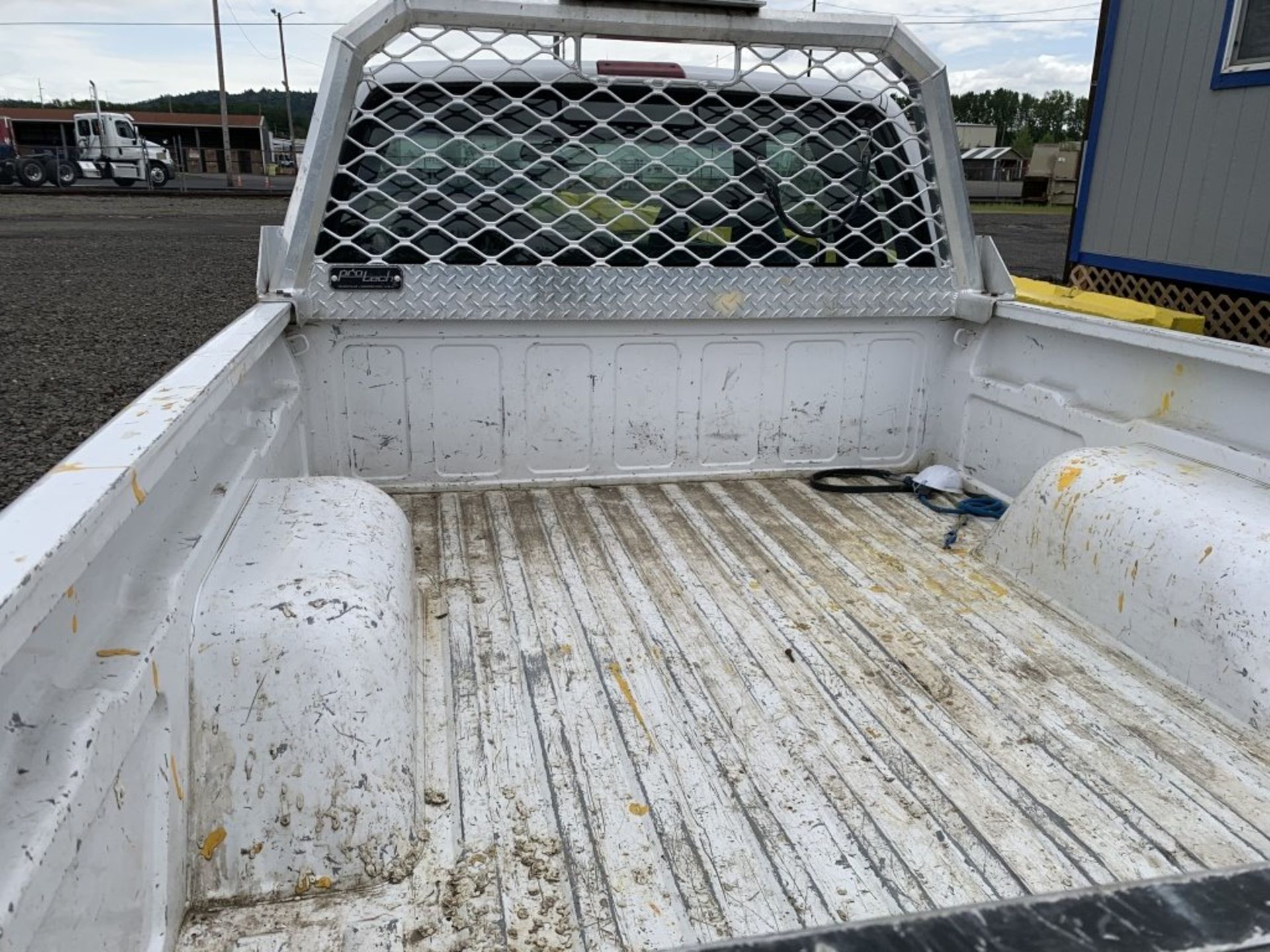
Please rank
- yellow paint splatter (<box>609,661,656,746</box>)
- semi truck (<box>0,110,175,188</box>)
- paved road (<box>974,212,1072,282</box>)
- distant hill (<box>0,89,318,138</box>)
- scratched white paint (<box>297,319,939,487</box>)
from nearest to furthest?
yellow paint splatter (<box>609,661,656,746</box>) → scratched white paint (<box>297,319,939,487</box>) → paved road (<box>974,212,1072,282</box>) → semi truck (<box>0,110,175,188</box>) → distant hill (<box>0,89,318,138</box>)

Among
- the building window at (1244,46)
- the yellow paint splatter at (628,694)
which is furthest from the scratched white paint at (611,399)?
the building window at (1244,46)

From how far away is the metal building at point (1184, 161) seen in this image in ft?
20.6

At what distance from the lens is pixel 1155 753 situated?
2.01m

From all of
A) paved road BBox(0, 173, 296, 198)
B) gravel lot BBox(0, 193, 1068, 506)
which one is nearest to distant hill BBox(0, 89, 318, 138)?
paved road BBox(0, 173, 296, 198)

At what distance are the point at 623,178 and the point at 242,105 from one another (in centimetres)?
9226

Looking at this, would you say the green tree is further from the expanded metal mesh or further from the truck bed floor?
the truck bed floor

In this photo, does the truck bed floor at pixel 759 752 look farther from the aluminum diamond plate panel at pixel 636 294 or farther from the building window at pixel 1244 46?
the building window at pixel 1244 46

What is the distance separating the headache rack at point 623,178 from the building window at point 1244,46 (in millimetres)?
4261

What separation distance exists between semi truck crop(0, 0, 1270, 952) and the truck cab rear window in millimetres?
16

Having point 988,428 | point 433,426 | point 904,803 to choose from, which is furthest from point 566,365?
point 904,803

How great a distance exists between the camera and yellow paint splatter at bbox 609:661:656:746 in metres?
2.05

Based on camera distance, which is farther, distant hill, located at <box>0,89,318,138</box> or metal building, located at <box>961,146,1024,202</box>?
distant hill, located at <box>0,89,318,138</box>

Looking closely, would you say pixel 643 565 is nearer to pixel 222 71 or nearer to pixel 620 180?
pixel 620 180

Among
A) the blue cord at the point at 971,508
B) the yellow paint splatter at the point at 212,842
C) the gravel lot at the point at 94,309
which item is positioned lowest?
the gravel lot at the point at 94,309
